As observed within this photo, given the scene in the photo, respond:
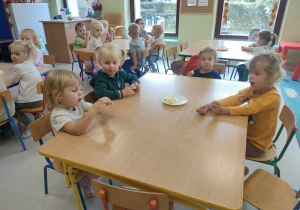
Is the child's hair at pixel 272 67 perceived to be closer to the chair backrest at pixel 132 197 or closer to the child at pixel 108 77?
the child at pixel 108 77

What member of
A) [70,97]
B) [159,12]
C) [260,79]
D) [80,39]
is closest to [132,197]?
[70,97]

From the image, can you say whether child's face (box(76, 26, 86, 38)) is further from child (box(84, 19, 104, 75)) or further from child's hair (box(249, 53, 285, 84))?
child's hair (box(249, 53, 285, 84))

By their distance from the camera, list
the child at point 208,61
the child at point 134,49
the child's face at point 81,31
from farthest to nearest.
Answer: the child's face at point 81,31 → the child at point 134,49 → the child at point 208,61

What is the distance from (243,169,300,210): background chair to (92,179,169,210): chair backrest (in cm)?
59

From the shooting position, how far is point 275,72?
4.29 feet

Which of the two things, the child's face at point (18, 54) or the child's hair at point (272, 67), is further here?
the child's face at point (18, 54)

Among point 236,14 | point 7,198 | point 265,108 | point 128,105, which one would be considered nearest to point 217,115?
point 265,108

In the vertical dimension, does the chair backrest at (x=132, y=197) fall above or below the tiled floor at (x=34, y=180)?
above

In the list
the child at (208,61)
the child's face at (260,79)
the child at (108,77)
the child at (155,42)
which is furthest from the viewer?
the child at (155,42)

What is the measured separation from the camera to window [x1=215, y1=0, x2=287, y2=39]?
4703 mm

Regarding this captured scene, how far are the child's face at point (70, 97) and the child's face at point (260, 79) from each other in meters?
1.14

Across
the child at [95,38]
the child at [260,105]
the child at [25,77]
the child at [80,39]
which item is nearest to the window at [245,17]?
the child at [95,38]

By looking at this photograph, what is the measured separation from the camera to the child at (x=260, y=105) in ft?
4.15

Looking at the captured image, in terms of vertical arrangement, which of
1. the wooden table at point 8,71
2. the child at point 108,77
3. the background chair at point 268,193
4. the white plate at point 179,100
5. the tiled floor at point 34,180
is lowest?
the tiled floor at point 34,180
